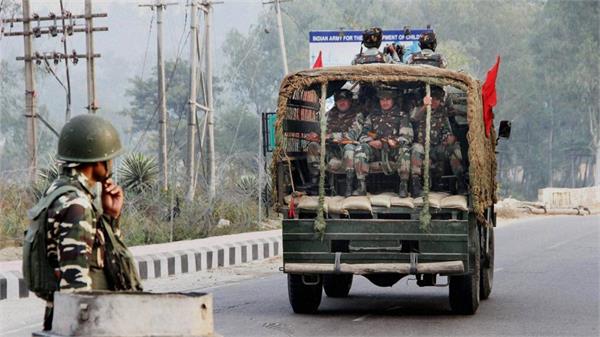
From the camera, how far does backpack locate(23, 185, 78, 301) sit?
5.83 meters

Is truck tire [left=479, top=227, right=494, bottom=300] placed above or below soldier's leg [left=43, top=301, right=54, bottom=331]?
below

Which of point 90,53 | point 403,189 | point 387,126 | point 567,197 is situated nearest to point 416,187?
point 403,189

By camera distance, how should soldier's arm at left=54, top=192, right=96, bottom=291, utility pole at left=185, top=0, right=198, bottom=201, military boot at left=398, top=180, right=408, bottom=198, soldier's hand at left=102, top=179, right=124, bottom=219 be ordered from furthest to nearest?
utility pole at left=185, top=0, right=198, bottom=201 < military boot at left=398, top=180, right=408, bottom=198 < soldier's hand at left=102, top=179, right=124, bottom=219 < soldier's arm at left=54, top=192, right=96, bottom=291

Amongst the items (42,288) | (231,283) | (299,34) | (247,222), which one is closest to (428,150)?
(231,283)

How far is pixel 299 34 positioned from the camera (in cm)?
11419

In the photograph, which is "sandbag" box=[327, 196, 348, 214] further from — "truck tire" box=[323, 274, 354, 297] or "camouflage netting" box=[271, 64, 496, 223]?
"truck tire" box=[323, 274, 354, 297]

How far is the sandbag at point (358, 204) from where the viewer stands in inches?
500

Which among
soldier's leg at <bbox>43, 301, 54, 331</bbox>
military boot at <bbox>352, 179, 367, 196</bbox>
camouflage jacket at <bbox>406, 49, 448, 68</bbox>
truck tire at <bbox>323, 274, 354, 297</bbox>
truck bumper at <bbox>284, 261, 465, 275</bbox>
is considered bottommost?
truck tire at <bbox>323, 274, 354, 297</bbox>

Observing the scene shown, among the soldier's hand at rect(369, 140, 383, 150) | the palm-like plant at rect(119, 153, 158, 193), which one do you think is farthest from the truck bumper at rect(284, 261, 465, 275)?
the palm-like plant at rect(119, 153, 158, 193)

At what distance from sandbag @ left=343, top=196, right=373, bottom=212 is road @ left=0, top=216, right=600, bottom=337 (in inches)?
39.3

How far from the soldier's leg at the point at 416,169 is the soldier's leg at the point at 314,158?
86 centimetres

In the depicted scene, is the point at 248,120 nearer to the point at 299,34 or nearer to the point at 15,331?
the point at 299,34

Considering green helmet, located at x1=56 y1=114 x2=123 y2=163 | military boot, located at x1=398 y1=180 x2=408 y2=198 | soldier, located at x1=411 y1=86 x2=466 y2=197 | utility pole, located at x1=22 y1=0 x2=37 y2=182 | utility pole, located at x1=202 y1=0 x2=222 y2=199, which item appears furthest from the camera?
utility pole, located at x1=202 y1=0 x2=222 y2=199

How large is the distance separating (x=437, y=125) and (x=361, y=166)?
32.1 inches
